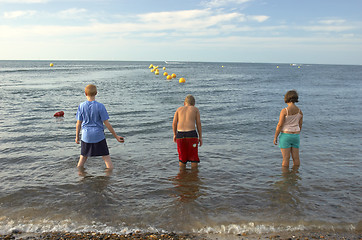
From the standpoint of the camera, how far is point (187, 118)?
5.57 m

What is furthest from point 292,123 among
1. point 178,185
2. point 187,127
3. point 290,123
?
point 178,185

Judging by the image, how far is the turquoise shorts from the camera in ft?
18.4

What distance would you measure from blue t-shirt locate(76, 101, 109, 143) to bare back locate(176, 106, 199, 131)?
54.8 inches

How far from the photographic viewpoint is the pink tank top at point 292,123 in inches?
216

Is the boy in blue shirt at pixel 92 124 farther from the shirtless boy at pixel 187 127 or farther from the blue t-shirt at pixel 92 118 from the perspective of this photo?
the shirtless boy at pixel 187 127

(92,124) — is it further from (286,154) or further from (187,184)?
(286,154)

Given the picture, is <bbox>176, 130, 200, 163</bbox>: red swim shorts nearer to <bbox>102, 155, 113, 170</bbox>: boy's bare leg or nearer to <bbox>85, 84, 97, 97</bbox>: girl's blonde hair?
<bbox>102, 155, 113, 170</bbox>: boy's bare leg

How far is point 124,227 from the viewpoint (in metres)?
3.83

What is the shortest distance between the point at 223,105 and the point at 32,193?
1270 centimetres

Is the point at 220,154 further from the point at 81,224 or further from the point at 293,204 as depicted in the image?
the point at 81,224

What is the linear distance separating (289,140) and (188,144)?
78.5 inches

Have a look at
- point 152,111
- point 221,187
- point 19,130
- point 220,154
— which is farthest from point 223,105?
point 221,187

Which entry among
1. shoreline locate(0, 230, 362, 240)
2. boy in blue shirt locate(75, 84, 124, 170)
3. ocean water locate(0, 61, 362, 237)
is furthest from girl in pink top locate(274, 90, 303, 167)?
boy in blue shirt locate(75, 84, 124, 170)

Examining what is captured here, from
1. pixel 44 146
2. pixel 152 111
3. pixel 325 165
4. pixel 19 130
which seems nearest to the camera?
pixel 325 165
